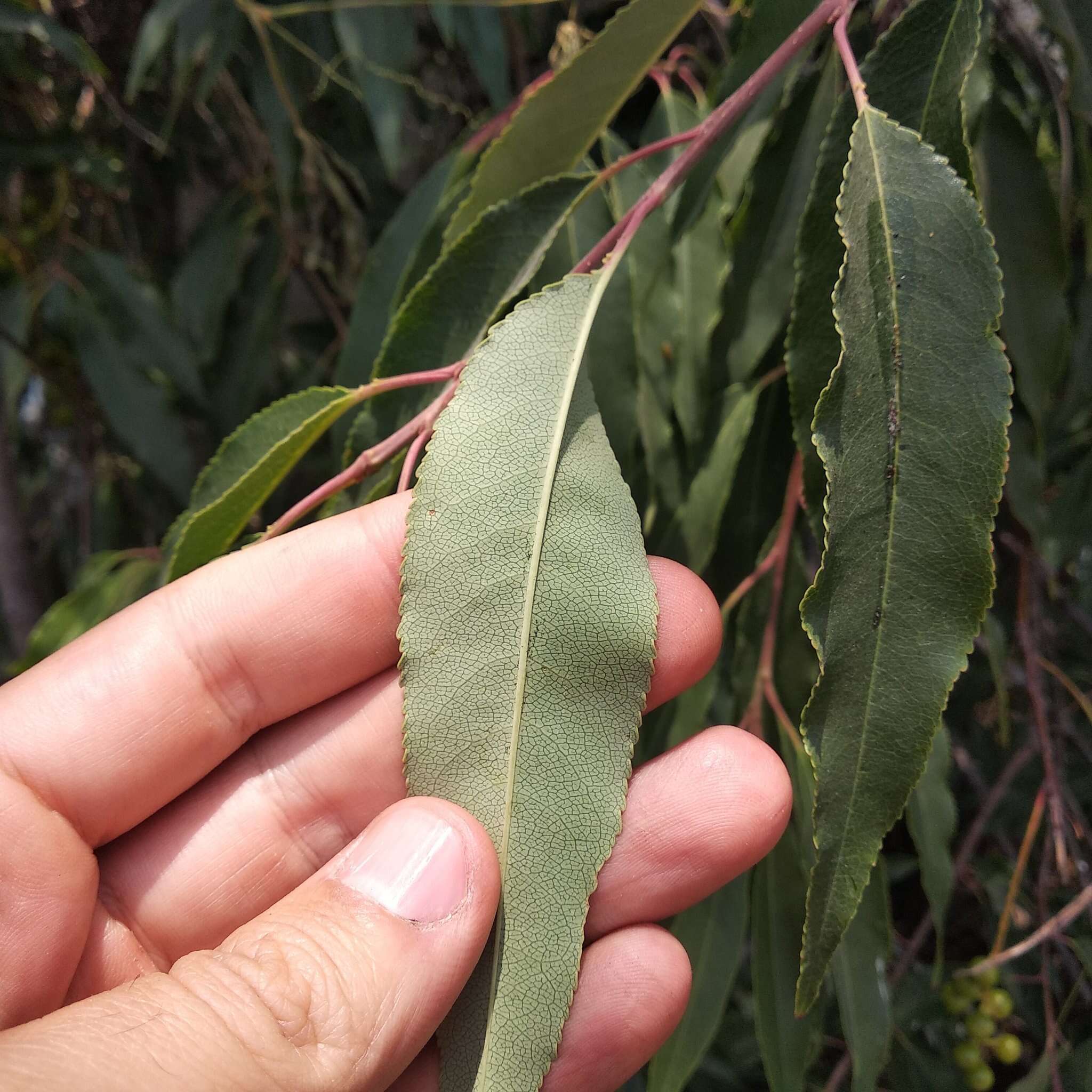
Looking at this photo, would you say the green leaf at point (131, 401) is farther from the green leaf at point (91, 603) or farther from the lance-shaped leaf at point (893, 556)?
the lance-shaped leaf at point (893, 556)

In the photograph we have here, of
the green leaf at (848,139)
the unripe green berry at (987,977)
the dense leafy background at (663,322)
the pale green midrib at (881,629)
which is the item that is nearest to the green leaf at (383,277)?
the dense leafy background at (663,322)

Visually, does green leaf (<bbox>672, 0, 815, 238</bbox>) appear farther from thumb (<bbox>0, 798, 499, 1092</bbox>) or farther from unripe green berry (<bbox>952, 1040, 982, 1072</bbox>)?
unripe green berry (<bbox>952, 1040, 982, 1072</bbox>)

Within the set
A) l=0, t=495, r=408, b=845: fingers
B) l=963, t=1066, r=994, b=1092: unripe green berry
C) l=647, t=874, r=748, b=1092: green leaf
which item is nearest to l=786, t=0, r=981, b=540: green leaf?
l=0, t=495, r=408, b=845: fingers

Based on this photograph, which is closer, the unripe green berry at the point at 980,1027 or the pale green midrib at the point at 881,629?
the pale green midrib at the point at 881,629

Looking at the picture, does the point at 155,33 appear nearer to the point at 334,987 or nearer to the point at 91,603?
the point at 91,603

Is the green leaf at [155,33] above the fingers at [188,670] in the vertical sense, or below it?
above

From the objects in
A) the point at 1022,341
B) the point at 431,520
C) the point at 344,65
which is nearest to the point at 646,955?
the point at 431,520
